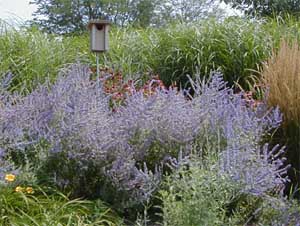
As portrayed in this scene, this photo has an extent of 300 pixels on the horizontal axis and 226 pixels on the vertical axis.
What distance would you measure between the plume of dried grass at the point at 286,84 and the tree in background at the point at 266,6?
25.9 feet

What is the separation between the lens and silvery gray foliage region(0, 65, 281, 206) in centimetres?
272

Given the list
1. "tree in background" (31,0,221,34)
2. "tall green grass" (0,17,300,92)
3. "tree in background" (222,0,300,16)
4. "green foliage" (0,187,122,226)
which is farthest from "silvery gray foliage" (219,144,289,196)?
"tree in background" (31,0,221,34)

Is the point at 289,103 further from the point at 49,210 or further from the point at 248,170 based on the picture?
the point at 49,210

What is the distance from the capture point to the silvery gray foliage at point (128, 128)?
2.72 metres

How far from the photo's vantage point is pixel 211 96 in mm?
3000

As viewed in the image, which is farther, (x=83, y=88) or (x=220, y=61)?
(x=220, y=61)

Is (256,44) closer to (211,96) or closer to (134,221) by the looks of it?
(211,96)

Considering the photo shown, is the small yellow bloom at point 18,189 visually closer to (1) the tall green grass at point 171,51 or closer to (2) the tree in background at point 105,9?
(1) the tall green grass at point 171,51

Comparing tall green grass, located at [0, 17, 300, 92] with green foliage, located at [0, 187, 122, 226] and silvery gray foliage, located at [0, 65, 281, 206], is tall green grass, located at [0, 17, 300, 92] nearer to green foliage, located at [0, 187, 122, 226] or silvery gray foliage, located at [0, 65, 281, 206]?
silvery gray foliage, located at [0, 65, 281, 206]

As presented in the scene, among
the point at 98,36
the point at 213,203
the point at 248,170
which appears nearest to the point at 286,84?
the point at 248,170

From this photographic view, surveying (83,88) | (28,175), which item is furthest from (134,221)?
(83,88)

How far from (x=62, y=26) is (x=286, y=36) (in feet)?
37.1

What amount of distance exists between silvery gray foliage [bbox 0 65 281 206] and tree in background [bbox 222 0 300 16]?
8.66 metres

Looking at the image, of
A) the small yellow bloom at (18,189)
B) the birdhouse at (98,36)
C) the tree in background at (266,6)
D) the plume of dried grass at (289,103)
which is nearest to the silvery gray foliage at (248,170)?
the plume of dried grass at (289,103)
